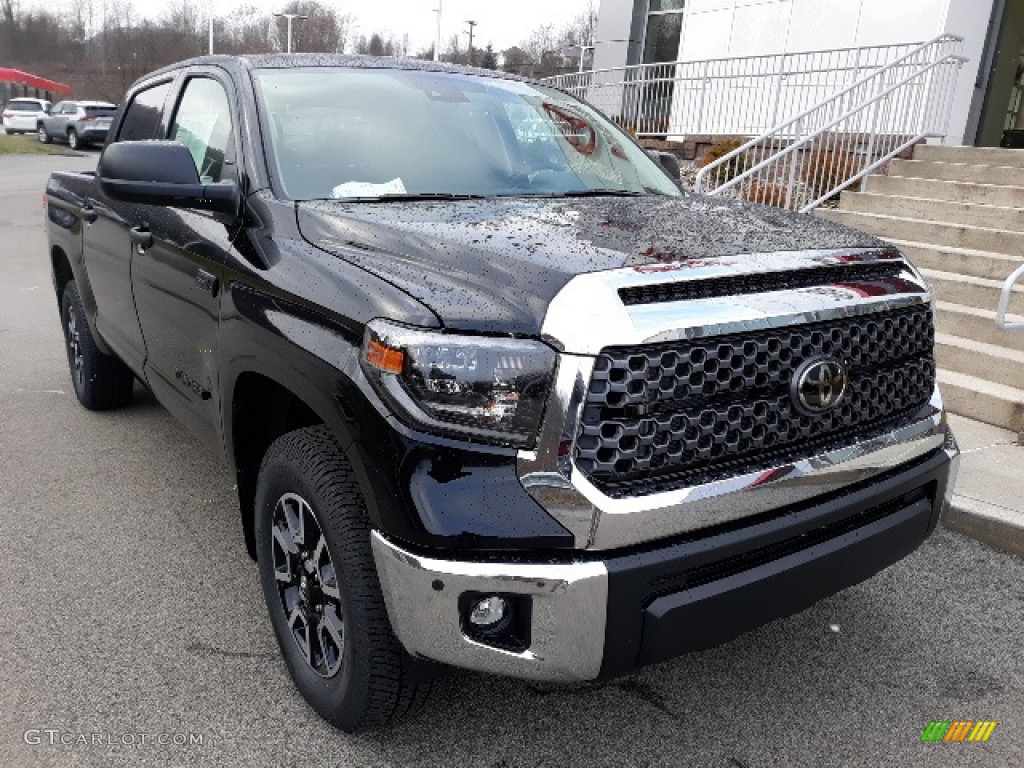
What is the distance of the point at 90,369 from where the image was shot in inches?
201

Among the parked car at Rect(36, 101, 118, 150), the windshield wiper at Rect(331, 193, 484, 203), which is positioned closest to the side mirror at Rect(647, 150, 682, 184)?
the windshield wiper at Rect(331, 193, 484, 203)

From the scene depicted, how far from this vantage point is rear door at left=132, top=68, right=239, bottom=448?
2.98m

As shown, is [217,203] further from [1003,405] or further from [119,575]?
[1003,405]

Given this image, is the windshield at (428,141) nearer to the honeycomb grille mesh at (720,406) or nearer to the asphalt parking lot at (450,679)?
the honeycomb grille mesh at (720,406)

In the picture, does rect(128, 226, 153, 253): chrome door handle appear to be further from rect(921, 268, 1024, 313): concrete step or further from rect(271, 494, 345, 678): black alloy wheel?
rect(921, 268, 1024, 313): concrete step

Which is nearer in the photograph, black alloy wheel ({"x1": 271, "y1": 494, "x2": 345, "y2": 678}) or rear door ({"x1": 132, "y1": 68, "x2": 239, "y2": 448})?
black alloy wheel ({"x1": 271, "y1": 494, "x2": 345, "y2": 678})

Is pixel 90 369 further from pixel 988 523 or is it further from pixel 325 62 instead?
pixel 988 523

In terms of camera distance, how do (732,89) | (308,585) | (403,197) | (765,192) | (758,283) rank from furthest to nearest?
(732,89), (765,192), (403,197), (308,585), (758,283)

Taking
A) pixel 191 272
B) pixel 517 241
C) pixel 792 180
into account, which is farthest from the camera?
pixel 792 180

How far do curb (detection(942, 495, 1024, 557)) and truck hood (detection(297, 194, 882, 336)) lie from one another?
1877 millimetres

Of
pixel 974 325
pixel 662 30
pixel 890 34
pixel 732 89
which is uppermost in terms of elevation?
pixel 662 30

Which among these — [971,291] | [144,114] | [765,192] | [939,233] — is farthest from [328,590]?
[765,192]

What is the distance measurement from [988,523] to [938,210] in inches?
188

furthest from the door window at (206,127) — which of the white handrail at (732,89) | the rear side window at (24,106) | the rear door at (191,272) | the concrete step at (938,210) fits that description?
the rear side window at (24,106)
